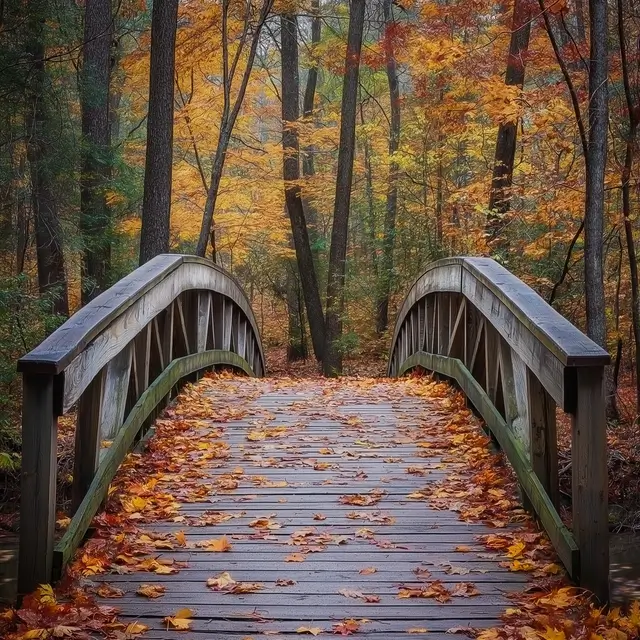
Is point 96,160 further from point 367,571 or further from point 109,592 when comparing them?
point 367,571

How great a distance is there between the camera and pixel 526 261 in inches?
506

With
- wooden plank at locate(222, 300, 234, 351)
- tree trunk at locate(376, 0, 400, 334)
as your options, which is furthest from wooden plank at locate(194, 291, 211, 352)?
tree trunk at locate(376, 0, 400, 334)

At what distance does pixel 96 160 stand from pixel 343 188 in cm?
509

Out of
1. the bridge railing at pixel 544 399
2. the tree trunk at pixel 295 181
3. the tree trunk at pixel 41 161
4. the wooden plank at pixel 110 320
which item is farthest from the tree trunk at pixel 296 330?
the bridge railing at pixel 544 399

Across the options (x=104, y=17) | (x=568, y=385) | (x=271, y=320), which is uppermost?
(x=104, y=17)

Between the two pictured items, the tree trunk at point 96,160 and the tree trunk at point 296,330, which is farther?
the tree trunk at point 296,330

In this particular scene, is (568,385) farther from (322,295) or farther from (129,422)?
(322,295)

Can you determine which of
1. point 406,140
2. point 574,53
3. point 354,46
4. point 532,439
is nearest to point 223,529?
point 532,439

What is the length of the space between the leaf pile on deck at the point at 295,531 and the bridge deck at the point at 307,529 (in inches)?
0.6

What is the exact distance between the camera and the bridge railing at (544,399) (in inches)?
129

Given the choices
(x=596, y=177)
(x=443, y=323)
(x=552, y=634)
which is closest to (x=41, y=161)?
(x=443, y=323)

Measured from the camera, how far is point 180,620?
3.05 meters

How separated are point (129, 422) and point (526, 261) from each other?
9.32 m

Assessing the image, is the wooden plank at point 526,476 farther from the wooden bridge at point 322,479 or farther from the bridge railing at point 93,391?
the bridge railing at point 93,391
